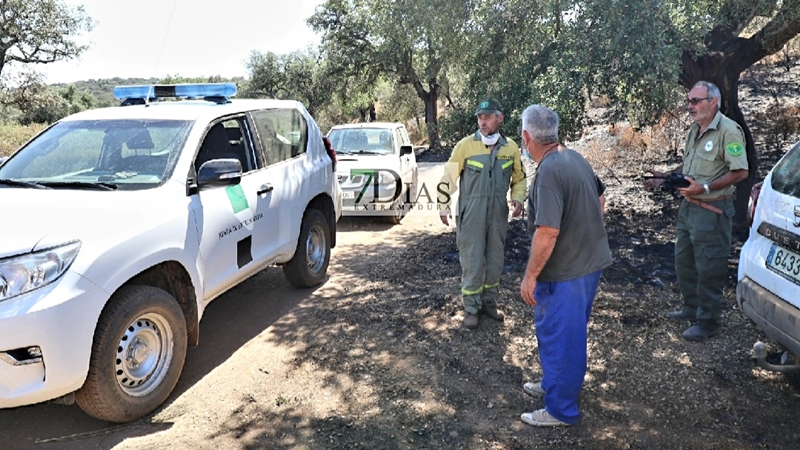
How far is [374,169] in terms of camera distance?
29.9ft

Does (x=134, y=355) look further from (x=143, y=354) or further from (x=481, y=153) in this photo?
(x=481, y=153)

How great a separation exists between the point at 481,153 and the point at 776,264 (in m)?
2.14

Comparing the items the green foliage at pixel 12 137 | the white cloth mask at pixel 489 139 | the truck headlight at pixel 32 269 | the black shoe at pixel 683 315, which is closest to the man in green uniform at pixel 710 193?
the black shoe at pixel 683 315

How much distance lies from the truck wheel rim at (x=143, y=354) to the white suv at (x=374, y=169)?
5870 millimetres

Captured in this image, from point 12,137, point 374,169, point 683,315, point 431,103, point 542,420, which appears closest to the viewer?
point 542,420

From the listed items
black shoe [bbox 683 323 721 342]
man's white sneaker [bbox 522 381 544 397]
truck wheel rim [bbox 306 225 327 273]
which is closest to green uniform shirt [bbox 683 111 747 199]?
black shoe [bbox 683 323 721 342]

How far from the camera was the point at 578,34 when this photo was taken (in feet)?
20.5

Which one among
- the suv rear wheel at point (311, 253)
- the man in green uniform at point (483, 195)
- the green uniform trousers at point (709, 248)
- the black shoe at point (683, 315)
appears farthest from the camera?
the suv rear wheel at point (311, 253)

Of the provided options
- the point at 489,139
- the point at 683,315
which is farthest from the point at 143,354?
the point at 683,315

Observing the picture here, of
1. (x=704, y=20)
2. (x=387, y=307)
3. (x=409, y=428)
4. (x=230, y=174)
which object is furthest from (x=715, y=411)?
(x=704, y=20)

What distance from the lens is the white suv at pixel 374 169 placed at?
917 cm

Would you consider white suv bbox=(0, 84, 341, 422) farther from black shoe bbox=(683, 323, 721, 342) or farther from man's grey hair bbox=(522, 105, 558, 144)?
black shoe bbox=(683, 323, 721, 342)

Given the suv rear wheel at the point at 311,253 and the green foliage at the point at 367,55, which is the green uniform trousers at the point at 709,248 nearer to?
the suv rear wheel at the point at 311,253

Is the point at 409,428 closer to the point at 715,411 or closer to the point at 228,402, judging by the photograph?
the point at 228,402
